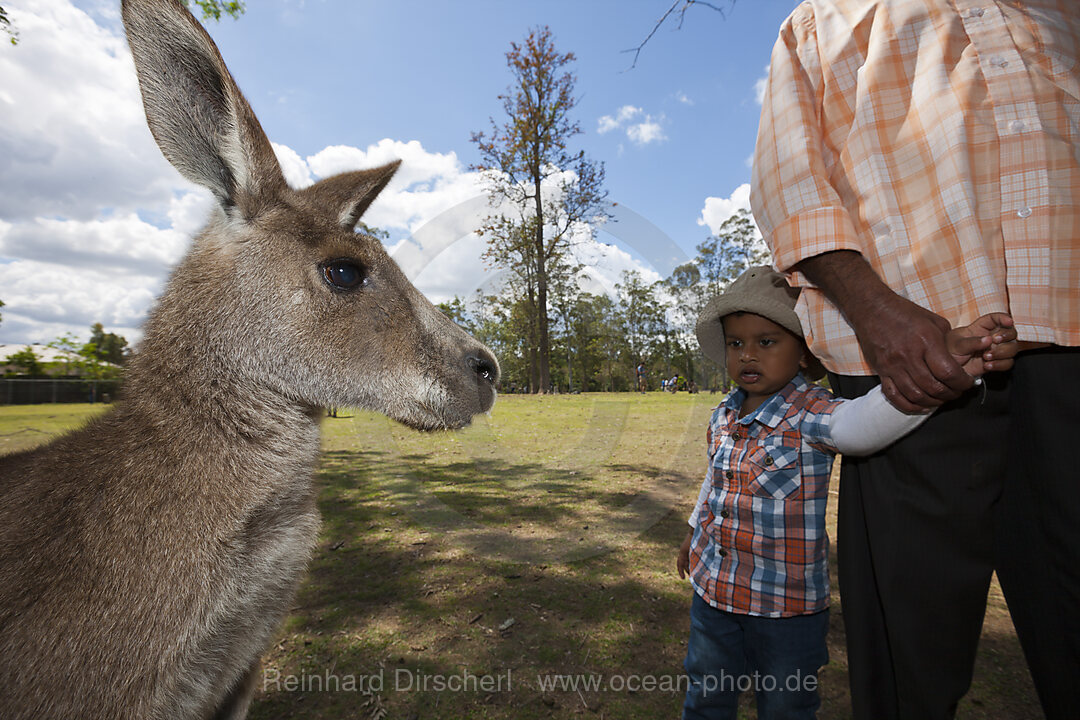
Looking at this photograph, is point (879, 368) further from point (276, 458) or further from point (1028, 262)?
point (276, 458)

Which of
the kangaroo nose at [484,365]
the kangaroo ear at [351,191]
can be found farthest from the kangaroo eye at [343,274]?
the kangaroo nose at [484,365]

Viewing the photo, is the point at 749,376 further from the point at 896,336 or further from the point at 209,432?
the point at 209,432

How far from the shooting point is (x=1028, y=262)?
4.25ft

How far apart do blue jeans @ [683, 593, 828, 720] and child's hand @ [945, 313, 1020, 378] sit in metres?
1.36

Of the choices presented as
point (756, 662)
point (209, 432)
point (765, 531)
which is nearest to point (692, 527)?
point (765, 531)

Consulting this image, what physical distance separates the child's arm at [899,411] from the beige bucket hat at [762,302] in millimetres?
581

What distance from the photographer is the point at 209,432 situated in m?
1.54

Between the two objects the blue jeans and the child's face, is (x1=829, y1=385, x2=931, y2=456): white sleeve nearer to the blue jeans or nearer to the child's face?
the child's face

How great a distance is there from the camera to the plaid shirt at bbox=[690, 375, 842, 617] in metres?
2.03

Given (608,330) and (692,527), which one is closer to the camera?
(692,527)

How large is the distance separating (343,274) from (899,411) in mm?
1914

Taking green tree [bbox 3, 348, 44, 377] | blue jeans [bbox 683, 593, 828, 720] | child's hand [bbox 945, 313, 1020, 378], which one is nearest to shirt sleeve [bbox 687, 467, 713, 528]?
blue jeans [bbox 683, 593, 828, 720]

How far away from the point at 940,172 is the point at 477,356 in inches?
62.4

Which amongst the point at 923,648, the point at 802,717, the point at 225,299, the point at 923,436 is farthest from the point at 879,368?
the point at 225,299
